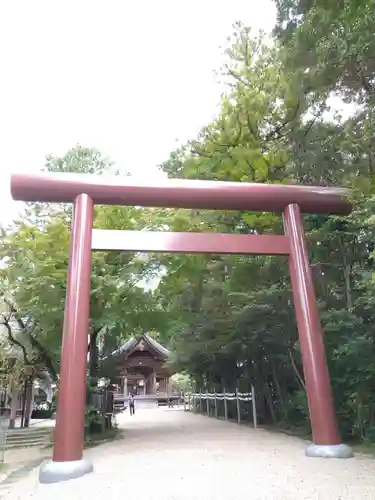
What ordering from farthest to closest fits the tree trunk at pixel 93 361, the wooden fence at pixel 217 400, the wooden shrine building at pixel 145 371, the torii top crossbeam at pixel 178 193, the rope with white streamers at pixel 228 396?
the wooden shrine building at pixel 145 371 → the rope with white streamers at pixel 228 396 → the tree trunk at pixel 93 361 → the wooden fence at pixel 217 400 → the torii top crossbeam at pixel 178 193

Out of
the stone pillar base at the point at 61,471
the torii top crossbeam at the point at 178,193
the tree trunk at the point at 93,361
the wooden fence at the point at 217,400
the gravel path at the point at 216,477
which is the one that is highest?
the torii top crossbeam at the point at 178,193

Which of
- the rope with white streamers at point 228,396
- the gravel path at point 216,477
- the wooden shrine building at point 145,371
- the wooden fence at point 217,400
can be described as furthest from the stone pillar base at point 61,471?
the wooden shrine building at point 145,371

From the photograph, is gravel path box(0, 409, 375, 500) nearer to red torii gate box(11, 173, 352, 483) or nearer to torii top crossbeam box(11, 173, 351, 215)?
red torii gate box(11, 173, 352, 483)

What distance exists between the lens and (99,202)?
280 inches

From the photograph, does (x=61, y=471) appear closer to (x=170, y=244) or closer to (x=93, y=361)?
(x=170, y=244)

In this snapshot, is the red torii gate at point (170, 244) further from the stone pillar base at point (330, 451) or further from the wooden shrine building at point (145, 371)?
the wooden shrine building at point (145, 371)

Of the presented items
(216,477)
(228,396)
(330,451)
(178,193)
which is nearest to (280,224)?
(178,193)

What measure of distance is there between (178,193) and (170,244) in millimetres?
937

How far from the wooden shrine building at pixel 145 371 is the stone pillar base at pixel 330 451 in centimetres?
1820

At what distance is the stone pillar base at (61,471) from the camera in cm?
507

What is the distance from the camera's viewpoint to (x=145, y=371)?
98.3ft

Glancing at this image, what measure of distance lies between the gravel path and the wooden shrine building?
56.5 feet

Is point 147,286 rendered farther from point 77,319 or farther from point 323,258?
point 77,319

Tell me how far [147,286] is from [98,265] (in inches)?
104
